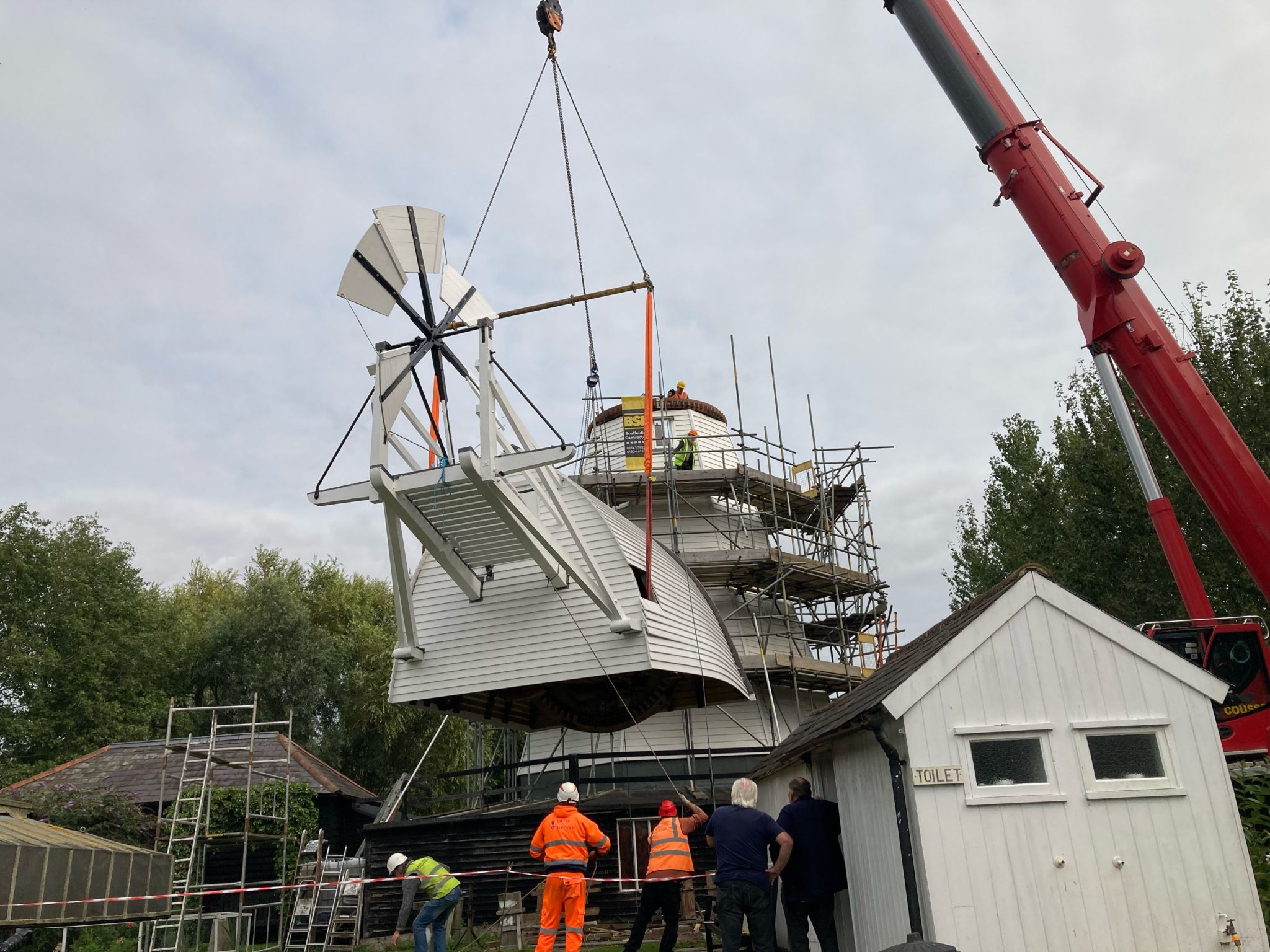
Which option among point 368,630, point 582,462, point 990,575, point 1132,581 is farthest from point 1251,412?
point 368,630

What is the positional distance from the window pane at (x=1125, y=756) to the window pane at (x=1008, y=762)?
41 cm

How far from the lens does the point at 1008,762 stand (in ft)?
24.2

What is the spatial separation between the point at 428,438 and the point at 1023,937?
372 inches

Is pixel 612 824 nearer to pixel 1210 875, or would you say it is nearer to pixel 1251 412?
pixel 1210 875

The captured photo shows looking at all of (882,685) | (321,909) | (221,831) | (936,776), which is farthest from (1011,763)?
(221,831)

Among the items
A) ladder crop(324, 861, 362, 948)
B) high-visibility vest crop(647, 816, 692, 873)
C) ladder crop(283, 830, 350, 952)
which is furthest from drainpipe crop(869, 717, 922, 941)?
ladder crop(324, 861, 362, 948)

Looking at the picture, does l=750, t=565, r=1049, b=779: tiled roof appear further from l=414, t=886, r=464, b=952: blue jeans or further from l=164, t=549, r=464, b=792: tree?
l=164, t=549, r=464, b=792: tree

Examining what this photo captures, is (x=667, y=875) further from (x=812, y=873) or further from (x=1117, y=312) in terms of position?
(x=1117, y=312)

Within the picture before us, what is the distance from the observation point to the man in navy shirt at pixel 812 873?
27.6ft

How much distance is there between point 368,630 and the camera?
119 feet

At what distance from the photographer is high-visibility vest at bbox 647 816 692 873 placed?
9.06m

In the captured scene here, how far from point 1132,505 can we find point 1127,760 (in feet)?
57.3

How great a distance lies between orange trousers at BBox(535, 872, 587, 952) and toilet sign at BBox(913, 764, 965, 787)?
3395 millimetres

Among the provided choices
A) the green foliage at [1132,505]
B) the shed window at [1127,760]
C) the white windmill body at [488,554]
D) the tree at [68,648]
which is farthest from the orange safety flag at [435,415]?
the tree at [68,648]
